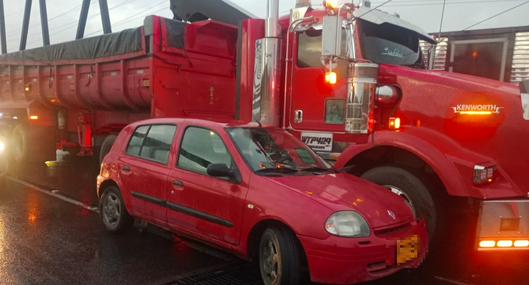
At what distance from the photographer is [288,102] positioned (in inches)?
243

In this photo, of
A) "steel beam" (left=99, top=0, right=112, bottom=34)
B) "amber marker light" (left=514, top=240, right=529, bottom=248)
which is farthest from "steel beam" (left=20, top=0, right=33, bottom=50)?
"amber marker light" (left=514, top=240, right=529, bottom=248)

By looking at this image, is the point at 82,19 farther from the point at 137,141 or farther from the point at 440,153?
the point at 440,153

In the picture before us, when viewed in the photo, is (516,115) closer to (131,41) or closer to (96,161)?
(131,41)

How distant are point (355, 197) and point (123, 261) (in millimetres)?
2447

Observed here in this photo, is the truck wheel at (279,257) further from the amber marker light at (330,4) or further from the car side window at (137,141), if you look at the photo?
the amber marker light at (330,4)

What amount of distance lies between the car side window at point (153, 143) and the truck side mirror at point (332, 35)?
73.4 inches

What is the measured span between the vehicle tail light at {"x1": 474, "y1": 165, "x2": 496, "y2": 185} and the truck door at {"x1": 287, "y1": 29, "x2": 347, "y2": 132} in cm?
159

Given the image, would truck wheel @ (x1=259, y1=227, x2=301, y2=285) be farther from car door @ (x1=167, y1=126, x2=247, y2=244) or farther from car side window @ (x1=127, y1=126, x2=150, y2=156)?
car side window @ (x1=127, y1=126, x2=150, y2=156)

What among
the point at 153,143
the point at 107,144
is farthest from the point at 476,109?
→ the point at 107,144

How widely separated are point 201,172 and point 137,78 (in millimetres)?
3926

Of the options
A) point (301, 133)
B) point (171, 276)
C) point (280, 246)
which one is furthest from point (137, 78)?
point (280, 246)

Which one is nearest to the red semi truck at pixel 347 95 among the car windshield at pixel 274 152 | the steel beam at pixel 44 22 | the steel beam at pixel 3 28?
the car windshield at pixel 274 152

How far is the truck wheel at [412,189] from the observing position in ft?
16.1

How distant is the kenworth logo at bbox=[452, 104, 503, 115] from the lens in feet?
15.4
